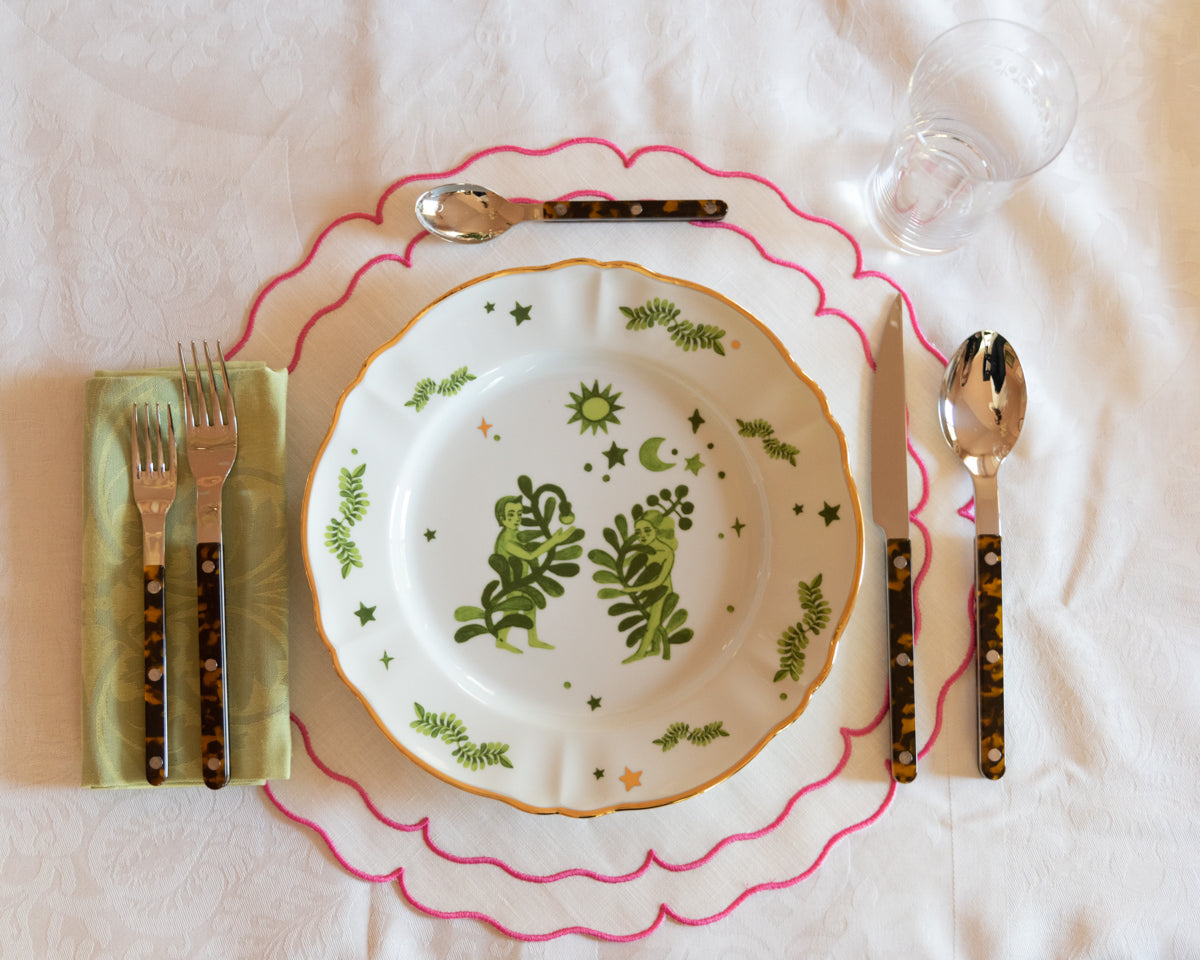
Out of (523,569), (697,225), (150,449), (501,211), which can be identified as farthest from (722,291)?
(150,449)

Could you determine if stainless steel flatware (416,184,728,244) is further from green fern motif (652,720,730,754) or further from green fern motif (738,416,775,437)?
green fern motif (652,720,730,754)

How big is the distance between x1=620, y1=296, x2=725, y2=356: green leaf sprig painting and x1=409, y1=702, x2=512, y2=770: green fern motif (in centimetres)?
39

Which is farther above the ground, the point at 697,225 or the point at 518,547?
the point at 697,225

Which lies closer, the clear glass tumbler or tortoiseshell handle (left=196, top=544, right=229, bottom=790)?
tortoiseshell handle (left=196, top=544, right=229, bottom=790)

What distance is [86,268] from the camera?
0.79m

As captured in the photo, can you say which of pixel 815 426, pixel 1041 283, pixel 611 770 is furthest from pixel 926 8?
pixel 611 770

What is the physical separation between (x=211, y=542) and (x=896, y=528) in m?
0.61

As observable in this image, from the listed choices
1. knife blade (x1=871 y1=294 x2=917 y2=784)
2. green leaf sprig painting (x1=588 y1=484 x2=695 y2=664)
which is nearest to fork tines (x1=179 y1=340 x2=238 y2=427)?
green leaf sprig painting (x1=588 y1=484 x2=695 y2=664)

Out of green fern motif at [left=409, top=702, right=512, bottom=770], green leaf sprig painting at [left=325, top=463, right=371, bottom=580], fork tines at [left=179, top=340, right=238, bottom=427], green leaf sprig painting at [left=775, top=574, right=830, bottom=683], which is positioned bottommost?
green fern motif at [left=409, top=702, right=512, bottom=770]

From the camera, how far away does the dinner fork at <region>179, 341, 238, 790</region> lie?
705mm

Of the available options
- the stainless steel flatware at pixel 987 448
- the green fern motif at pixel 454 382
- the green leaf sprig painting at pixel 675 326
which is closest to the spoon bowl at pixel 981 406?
the stainless steel flatware at pixel 987 448

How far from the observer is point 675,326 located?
29.4 inches

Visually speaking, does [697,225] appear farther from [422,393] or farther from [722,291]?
[422,393]

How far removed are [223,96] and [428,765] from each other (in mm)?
666
